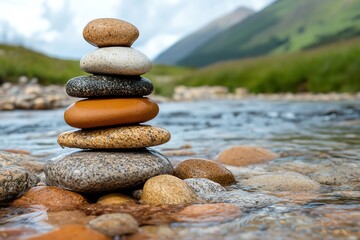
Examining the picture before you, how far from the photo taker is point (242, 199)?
471 centimetres

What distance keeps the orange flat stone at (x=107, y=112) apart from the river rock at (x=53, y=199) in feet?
3.11

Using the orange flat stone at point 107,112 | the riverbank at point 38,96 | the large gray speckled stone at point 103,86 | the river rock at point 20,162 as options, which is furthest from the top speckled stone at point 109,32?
the riverbank at point 38,96

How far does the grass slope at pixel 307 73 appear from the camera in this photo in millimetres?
33281

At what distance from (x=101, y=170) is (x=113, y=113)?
81cm

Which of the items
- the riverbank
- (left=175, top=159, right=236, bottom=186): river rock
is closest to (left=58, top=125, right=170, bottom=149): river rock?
(left=175, top=159, right=236, bottom=186): river rock

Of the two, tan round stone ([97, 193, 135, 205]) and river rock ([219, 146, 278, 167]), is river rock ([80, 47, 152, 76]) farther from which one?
river rock ([219, 146, 278, 167])

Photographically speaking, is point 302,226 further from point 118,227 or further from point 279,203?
point 118,227

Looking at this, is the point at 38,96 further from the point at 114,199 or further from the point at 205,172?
the point at 114,199

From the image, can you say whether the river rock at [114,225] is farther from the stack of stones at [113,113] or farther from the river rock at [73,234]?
the stack of stones at [113,113]

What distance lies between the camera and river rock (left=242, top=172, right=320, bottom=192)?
5.49 m

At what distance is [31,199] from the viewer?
495 centimetres

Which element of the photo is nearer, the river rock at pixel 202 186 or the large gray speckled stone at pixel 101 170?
the large gray speckled stone at pixel 101 170

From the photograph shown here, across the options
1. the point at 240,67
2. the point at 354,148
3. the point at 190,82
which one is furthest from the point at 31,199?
the point at 190,82

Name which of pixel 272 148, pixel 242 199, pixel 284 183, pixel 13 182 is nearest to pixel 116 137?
pixel 13 182
